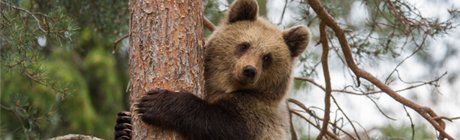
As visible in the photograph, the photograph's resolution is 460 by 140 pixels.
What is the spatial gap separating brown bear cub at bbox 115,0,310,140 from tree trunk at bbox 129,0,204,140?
5.1 inches

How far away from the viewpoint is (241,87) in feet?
18.0

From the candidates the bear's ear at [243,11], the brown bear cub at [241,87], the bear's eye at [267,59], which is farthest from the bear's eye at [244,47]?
the bear's ear at [243,11]

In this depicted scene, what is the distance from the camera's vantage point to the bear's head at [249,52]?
5.53m

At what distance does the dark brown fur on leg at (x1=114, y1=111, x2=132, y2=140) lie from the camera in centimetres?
527

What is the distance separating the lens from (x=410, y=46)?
6.95 meters

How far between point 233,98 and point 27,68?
64.3 inches

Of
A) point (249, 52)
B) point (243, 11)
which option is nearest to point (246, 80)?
point (249, 52)

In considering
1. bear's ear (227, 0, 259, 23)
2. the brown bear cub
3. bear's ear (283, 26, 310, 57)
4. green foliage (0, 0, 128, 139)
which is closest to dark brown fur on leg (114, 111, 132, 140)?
the brown bear cub

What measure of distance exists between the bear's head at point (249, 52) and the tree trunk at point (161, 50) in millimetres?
735

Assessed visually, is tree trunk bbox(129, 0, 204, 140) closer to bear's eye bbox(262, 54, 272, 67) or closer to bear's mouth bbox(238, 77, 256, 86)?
bear's mouth bbox(238, 77, 256, 86)

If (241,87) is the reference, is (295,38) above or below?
above

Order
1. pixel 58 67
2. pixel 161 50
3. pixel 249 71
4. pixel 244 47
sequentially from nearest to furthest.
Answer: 1. pixel 161 50
2. pixel 249 71
3. pixel 244 47
4. pixel 58 67

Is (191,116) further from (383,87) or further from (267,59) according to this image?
(383,87)

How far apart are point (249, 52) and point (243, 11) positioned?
1.68 feet
